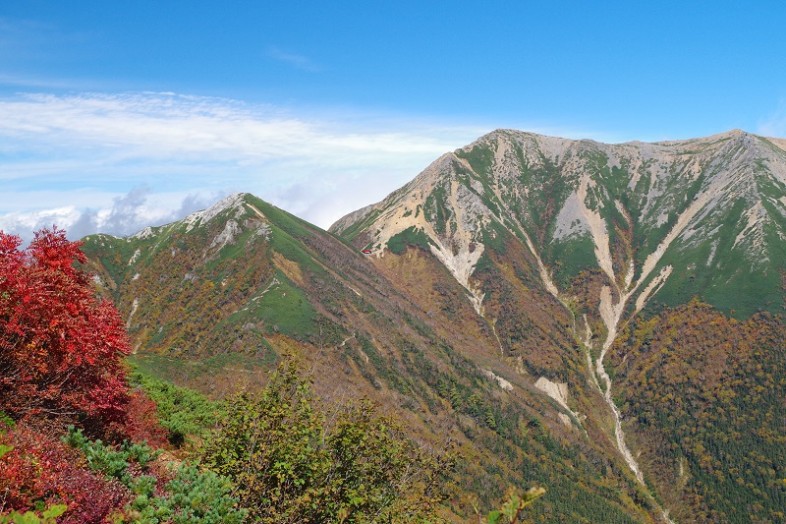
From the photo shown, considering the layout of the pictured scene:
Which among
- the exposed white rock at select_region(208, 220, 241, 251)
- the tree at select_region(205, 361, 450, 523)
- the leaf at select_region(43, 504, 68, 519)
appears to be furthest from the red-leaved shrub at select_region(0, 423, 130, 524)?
the exposed white rock at select_region(208, 220, 241, 251)

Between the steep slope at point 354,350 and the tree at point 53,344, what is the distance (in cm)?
6752

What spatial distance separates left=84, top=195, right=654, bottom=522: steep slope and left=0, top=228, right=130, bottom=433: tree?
2658 inches

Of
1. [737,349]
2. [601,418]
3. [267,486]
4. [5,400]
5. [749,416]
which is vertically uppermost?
[5,400]

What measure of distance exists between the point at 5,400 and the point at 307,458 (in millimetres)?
10818

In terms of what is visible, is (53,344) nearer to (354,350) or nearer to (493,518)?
(493,518)

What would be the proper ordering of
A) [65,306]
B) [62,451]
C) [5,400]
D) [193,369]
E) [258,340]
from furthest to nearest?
[258,340]
[193,369]
[65,306]
[5,400]
[62,451]

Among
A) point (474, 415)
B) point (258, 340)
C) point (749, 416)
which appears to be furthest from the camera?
point (749, 416)

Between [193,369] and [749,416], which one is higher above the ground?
[193,369]

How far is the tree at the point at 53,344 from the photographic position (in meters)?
17.6

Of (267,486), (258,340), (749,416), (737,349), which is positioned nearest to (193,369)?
(258,340)

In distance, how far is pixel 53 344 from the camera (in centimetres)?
1866

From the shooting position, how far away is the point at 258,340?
114 metres

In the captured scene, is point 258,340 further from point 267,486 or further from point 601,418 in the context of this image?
point 601,418

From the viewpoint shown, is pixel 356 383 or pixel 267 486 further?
pixel 356 383
